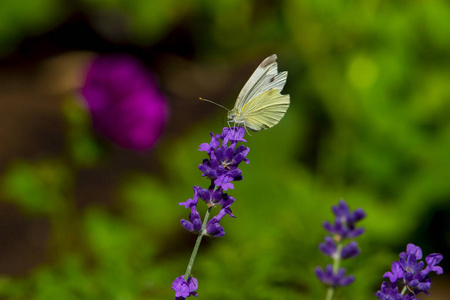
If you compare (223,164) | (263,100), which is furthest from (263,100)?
(223,164)

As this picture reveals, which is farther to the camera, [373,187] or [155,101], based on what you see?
[373,187]

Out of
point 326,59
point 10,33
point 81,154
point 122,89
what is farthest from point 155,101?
point 10,33

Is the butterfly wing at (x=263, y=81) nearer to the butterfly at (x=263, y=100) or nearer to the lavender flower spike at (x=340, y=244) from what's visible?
the butterfly at (x=263, y=100)

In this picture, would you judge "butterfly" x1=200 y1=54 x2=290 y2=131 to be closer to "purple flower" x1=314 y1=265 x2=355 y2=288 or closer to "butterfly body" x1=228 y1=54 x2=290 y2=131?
"butterfly body" x1=228 y1=54 x2=290 y2=131

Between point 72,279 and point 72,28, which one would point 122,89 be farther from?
point 72,28

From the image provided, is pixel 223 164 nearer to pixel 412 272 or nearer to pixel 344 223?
pixel 344 223
